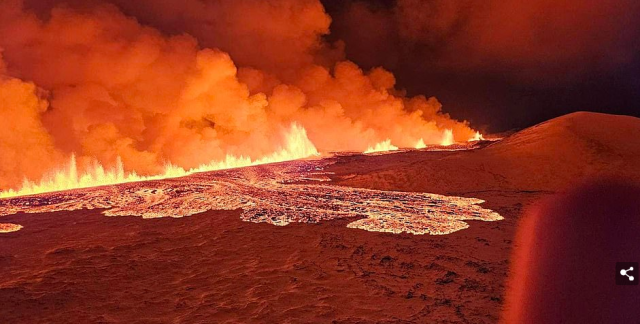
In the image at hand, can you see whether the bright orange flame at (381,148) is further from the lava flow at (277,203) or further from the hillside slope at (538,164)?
the lava flow at (277,203)

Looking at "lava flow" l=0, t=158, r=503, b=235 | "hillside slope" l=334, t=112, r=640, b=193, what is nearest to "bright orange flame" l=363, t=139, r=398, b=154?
"hillside slope" l=334, t=112, r=640, b=193

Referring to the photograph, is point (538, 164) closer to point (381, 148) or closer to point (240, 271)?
point (240, 271)

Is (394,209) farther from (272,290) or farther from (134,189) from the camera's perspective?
(134,189)

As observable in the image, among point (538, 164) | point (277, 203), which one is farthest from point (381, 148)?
point (277, 203)

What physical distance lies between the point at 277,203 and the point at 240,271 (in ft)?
14.6

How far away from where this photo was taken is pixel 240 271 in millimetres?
5008

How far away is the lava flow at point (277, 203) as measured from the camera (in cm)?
777

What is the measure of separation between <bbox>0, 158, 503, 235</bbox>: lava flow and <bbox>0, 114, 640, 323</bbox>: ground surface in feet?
1.61

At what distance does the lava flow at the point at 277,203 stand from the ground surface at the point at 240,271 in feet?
1.61

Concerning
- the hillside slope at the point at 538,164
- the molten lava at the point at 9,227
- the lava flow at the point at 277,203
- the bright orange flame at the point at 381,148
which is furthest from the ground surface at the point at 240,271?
the bright orange flame at the point at 381,148

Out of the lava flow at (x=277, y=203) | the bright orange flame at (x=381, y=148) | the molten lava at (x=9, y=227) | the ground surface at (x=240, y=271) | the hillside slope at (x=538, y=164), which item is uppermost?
the bright orange flame at (x=381, y=148)

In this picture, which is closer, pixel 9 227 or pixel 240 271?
pixel 240 271

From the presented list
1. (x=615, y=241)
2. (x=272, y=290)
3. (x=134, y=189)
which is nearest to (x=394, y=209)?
(x=615, y=241)

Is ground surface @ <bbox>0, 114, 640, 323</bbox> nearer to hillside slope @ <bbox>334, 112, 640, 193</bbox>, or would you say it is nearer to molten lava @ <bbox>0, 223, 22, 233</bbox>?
molten lava @ <bbox>0, 223, 22, 233</bbox>
